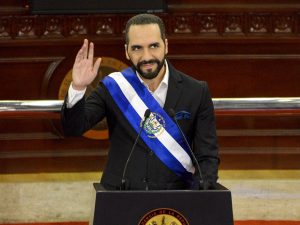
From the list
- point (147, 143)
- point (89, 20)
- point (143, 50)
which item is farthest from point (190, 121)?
point (89, 20)

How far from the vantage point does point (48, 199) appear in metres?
3.53

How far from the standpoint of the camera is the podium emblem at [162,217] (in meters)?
1.44

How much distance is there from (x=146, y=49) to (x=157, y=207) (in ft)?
1.60

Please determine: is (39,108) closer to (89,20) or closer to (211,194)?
(211,194)

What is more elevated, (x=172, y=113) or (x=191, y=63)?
(x=191, y=63)

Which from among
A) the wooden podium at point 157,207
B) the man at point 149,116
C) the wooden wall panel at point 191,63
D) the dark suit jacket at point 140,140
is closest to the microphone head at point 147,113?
the man at point 149,116

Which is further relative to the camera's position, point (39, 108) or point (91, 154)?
point (91, 154)

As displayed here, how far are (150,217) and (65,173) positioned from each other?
106 inches

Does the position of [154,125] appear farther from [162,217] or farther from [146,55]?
[162,217]

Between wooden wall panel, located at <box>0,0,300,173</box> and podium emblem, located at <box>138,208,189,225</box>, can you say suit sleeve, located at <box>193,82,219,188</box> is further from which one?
wooden wall panel, located at <box>0,0,300,173</box>

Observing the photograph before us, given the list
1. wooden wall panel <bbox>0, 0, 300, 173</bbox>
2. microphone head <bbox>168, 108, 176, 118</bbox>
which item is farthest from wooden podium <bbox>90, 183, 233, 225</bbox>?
wooden wall panel <bbox>0, 0, 300, 173</bbox>

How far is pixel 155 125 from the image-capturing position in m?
1.72

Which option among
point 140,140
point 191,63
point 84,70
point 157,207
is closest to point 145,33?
point 84,70

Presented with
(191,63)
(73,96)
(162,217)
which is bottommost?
(162,217)
